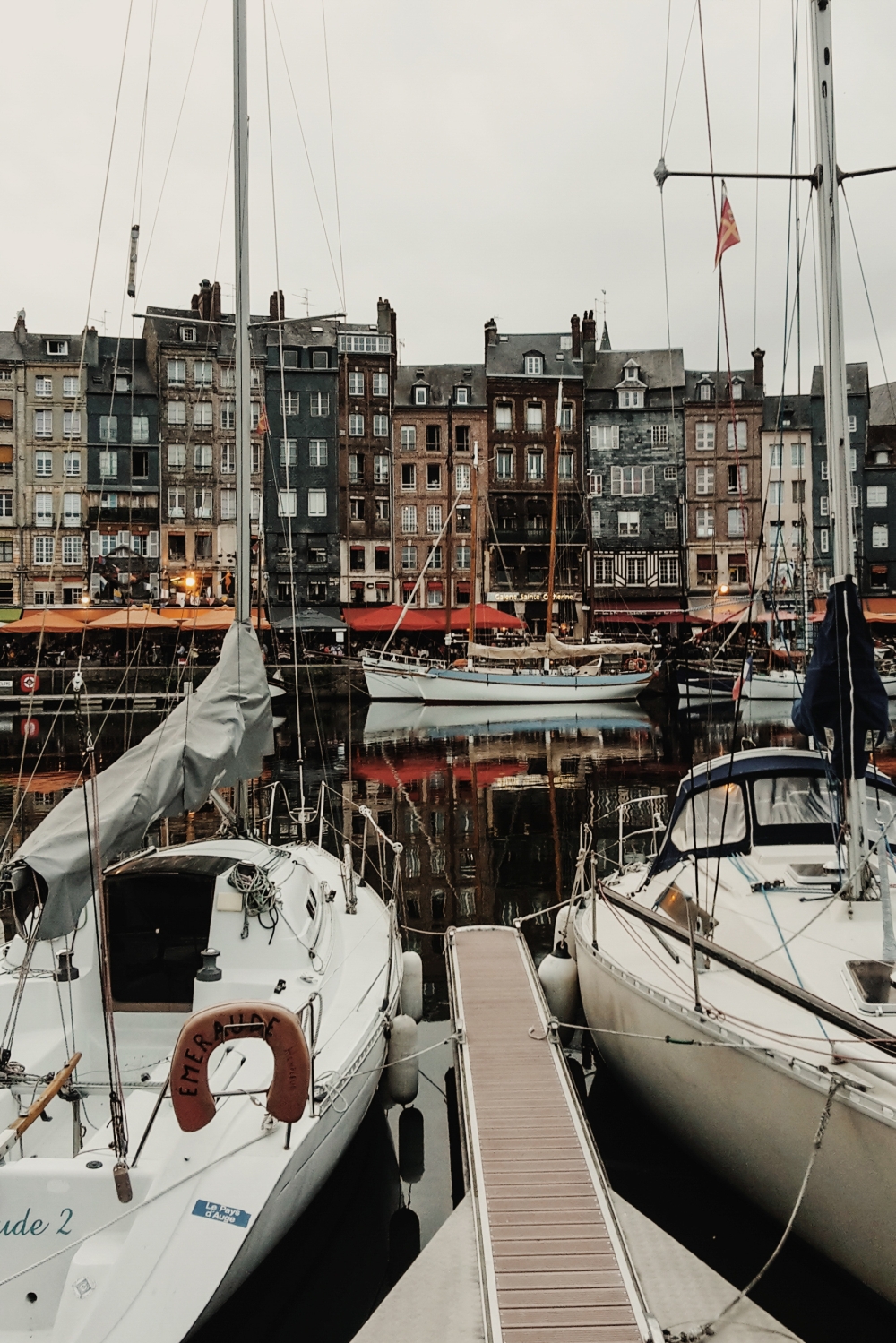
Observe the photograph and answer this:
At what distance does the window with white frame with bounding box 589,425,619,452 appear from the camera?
205 ft

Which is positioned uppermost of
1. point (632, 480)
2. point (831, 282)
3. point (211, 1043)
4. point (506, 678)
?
point (632, 480)

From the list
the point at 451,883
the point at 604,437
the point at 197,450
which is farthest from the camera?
the point at 604,437

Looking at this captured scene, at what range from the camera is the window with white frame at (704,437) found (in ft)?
200

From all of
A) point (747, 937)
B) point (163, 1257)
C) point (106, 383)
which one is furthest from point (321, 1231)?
point (106, 383)

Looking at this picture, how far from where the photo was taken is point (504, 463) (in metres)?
61.3

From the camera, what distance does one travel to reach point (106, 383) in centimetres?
5719

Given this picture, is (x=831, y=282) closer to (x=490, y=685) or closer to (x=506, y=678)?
(x=490, y=685)

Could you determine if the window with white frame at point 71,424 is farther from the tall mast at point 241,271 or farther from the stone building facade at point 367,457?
the tall mast at point 241,271

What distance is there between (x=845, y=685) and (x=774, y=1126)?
11.9 feet

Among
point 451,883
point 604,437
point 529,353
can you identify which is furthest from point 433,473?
point 451,883

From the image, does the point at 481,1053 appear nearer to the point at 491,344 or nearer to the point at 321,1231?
the point at 321,1231

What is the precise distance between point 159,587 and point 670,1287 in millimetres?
54283

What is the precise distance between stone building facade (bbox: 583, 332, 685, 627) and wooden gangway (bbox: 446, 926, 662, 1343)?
52854mm

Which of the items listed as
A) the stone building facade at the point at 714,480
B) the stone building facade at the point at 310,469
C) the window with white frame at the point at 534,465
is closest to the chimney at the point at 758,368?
the stone building facade at the point at 714,480
